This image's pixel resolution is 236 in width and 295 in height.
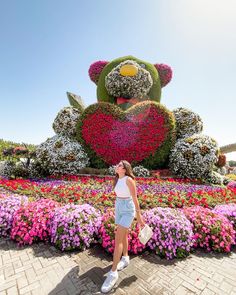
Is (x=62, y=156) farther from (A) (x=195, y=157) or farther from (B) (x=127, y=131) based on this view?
(A) (x=195, y=157)

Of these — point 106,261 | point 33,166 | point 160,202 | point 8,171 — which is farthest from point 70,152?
point 106,261

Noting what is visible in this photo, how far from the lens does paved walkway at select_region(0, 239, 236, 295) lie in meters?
2.83

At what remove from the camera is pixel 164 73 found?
54.7ft

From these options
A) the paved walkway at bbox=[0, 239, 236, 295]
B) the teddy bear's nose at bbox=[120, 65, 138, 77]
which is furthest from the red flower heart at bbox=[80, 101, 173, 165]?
the paved walkway at bbox=[0, 239, 236, 295]

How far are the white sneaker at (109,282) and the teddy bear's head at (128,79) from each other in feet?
41.5

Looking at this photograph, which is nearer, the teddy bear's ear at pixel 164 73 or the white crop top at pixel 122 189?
the white crop top at pixel 122 189

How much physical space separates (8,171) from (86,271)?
10948 millimetres

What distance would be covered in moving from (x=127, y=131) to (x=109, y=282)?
30.9ft

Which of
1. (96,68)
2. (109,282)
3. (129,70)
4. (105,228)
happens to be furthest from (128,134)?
(109,282)

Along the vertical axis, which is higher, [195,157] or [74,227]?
[74,227]

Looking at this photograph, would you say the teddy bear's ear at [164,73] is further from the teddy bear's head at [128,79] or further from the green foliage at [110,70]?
the green foliage at [110,70]

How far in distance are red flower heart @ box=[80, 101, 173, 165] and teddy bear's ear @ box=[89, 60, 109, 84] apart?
6.09m

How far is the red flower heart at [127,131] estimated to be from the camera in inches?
461

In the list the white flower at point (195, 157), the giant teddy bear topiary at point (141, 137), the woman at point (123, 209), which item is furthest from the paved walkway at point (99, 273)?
the giant teddy bear topiary at point (141, 137)
